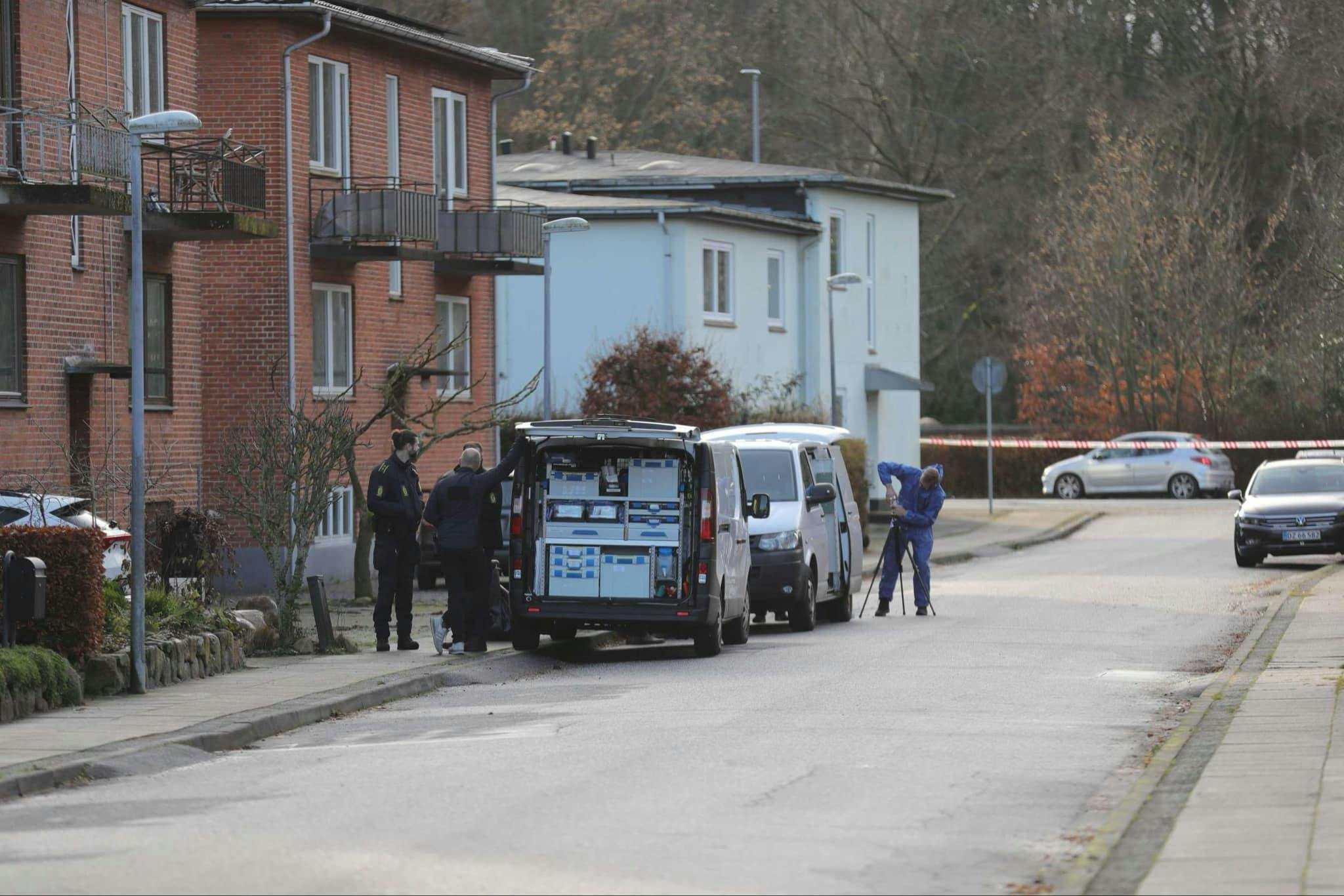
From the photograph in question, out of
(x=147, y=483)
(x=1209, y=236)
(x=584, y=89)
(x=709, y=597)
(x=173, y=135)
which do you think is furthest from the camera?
(x=584, y=89)

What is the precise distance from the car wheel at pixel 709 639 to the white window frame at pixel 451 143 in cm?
1710

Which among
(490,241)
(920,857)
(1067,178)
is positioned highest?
(1067,178)

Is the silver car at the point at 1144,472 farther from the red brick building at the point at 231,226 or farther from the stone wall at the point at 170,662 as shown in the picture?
the stone wall at the point at 170,662

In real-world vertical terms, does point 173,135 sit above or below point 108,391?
above

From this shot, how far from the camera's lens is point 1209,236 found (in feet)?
190

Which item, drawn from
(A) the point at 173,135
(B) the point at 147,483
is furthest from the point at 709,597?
(A) the point at 173,135

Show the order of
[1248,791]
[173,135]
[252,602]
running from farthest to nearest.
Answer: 1. [173,135]
2. [252,602]
3. [1248,791]

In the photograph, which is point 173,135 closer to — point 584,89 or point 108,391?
point 108,391

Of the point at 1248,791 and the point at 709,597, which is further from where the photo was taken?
the point at 709,597

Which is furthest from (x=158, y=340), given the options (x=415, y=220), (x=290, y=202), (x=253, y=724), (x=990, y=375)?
(x=990, y=375)

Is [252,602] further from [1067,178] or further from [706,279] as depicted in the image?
[1067,178]

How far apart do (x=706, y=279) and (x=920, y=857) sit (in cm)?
3518

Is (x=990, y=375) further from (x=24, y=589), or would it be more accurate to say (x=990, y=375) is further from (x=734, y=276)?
(x=24, y=589)

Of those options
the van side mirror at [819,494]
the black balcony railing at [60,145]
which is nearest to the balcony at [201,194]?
the black balcony railing at [60,145]
